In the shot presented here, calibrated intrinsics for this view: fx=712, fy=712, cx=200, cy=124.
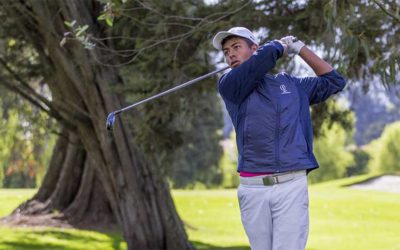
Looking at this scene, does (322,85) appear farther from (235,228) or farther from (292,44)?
(235,228)

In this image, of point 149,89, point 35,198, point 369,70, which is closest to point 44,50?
point 149,89

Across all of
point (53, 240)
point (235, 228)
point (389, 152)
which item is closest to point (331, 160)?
point (389, 152)

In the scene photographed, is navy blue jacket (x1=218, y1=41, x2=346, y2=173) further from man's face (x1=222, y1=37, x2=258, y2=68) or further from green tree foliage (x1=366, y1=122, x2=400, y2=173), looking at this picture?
green tree foliage (x1=366, y1=122, x2=400, y2=173)

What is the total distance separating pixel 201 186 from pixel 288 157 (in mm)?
50677

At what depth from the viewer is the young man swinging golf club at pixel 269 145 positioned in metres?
3.69

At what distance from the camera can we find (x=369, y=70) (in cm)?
934

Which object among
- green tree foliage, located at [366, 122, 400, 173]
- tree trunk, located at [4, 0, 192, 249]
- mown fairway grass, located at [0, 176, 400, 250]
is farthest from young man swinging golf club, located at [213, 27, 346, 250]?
green tree foliage, located at [366, 122, 400, 173]

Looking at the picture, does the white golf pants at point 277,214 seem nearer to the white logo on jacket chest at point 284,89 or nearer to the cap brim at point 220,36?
the white logo on jacket chest at point 284,89

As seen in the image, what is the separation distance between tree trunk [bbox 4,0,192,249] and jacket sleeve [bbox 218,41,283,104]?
18.8ft

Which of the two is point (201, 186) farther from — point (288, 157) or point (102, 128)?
point (288, 157)

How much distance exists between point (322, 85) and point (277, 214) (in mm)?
833

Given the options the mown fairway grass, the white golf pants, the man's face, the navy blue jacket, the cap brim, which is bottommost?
the mown fairway grass

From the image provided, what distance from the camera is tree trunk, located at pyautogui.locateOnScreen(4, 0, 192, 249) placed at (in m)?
9.66

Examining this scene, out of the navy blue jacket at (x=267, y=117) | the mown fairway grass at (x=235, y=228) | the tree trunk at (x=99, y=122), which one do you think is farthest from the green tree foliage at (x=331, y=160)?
the navy blue jacket at (x=267, y=117)
